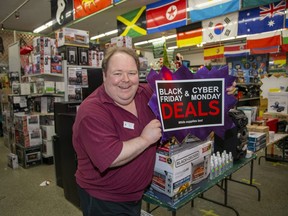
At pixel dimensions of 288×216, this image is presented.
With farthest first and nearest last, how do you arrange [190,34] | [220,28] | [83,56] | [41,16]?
[41,16]
[190,34]
[220,28]
[83,56]

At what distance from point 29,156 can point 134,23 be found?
13.0 feet

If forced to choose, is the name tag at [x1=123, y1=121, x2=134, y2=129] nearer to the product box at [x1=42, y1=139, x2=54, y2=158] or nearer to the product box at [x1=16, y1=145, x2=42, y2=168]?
the product box at [x1=42, y1=139, x2=54, y2=158]

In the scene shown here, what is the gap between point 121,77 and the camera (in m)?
1.27

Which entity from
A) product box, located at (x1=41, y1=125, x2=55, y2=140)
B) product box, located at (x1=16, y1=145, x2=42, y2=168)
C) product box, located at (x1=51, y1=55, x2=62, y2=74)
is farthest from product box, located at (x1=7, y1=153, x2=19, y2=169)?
product box, located at (x1=51, y1=55, x2=62, y2=74)

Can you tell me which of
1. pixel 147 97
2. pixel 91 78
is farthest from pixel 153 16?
pixel 147 97

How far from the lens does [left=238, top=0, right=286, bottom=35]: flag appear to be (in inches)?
165

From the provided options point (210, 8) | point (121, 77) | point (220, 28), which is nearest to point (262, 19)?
point (220, 28)

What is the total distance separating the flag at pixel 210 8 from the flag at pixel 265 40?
8.99ft

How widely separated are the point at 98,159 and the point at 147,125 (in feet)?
1.08

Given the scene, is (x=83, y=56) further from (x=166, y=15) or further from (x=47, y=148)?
(x=166, y=15)

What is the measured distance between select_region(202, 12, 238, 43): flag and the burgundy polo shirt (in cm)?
447

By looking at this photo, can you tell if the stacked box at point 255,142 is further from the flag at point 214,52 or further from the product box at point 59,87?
the flag at point 214,52

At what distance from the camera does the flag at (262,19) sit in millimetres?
4203

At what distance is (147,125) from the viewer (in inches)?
50.5
